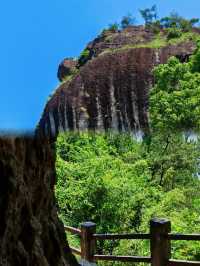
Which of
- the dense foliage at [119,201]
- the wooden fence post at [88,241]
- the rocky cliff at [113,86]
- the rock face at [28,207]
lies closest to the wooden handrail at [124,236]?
the wooden fence post at [88,241]

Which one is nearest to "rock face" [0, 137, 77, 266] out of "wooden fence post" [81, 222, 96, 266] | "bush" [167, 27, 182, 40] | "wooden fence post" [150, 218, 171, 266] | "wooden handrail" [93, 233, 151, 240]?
"bush" [167, 27, 182, 40]

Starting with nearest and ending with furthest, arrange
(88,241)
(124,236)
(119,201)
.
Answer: (124,236) < (88,241) < (119,201)

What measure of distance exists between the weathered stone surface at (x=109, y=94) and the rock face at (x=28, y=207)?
19 centimetres

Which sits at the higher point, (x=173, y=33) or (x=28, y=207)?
(x=173, y=33)

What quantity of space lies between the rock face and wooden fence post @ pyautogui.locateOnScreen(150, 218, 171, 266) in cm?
227

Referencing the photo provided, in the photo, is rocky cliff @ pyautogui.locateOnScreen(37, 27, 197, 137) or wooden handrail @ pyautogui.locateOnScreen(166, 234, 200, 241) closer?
rocky cliff @ pyautogui.locateOnScreen(37, 27, 197, 137)

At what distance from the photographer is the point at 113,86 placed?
1056mm

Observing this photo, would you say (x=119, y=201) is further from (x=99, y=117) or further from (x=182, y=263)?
(x=99, y=117)

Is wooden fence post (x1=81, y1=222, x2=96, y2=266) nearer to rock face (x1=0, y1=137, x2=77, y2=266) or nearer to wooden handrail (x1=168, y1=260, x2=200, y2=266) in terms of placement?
wooden handrail (x1=168, y1=260, x2=200, y2=266)

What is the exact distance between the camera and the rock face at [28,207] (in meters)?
1.33

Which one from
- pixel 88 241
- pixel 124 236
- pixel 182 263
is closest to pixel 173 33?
pixel 182 263

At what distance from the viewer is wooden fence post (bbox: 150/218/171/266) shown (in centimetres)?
395

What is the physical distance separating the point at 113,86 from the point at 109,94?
0.06 ft

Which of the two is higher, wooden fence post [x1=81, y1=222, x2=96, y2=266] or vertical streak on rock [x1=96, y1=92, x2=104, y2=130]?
vertical streak on rock [x1=96, y1=92, x2=104, y2=130]
